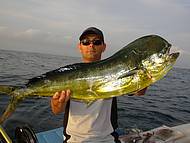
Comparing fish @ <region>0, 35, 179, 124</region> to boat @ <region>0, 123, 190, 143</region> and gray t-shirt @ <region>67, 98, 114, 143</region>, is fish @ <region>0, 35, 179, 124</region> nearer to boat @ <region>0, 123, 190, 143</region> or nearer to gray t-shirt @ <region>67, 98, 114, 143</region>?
gray t-shirt @ <region>67, 98, 114, 143</region>

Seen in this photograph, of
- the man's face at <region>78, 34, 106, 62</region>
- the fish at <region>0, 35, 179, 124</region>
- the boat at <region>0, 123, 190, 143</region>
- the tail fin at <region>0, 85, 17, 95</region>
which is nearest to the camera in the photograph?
the fish at <region>0, 35, 179, 124</region>

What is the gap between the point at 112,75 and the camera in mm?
2711

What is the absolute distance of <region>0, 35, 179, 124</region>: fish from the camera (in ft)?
8.45

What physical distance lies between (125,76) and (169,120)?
11.2 metres

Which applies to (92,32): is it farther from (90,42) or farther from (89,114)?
(89,114)

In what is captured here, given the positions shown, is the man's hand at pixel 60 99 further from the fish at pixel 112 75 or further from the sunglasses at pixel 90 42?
the sunglasses at pixel 90 42

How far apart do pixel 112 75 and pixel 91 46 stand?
701mm

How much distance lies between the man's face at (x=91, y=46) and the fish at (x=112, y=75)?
0.53m

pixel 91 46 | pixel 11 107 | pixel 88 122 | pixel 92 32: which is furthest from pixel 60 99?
pixel 92 32

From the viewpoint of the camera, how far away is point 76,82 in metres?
2.80

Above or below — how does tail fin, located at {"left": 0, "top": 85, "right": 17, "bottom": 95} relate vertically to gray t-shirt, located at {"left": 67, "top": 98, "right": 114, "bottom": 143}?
above

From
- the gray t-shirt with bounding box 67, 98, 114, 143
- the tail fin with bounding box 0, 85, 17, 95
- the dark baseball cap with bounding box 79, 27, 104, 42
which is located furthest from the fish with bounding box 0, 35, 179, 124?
the dark baseball cap with bounding box 79, 27, 104, 42

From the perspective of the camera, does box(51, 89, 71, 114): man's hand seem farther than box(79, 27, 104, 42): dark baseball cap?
No

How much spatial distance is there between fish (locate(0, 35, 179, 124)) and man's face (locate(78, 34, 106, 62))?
534 mm
